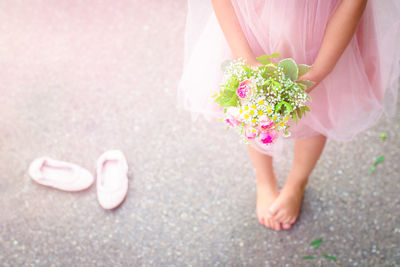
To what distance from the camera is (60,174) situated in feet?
5.31

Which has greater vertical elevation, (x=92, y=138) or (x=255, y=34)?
(x=255, y=34)

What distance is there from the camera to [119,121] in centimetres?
178

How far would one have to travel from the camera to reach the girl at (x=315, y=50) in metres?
0.94

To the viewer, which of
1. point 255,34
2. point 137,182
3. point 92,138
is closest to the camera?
point 255,34

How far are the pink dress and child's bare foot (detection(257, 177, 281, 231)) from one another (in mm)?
337

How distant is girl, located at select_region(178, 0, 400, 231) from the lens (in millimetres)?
941

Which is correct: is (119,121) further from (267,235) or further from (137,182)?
(267,235)

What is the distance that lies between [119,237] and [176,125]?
57 cm

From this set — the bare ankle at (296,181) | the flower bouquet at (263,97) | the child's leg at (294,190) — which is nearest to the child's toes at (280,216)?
the child's leg at (294,190)

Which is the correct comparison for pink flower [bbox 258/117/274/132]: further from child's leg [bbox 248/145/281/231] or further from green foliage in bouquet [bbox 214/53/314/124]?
child's leg [bbox 248/145/281/231]

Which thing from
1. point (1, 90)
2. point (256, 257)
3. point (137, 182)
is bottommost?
point (256, 257)

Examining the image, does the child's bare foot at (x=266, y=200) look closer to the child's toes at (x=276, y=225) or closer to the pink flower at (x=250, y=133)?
the child's toes at (x=276, y=225)

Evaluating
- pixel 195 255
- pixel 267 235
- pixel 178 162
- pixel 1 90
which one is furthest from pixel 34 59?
pixel 267 235

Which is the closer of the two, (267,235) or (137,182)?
(267,235)
